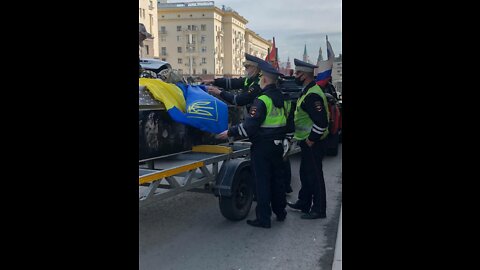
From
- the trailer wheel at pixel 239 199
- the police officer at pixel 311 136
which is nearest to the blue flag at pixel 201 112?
the trailer wheel at pixel 239 199

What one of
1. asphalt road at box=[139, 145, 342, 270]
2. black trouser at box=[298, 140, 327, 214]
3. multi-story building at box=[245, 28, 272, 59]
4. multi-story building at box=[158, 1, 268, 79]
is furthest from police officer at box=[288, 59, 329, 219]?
multi-story building at box=[245, 28, 272, 59]

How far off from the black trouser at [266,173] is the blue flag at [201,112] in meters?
0.51

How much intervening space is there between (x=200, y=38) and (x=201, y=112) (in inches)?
3392

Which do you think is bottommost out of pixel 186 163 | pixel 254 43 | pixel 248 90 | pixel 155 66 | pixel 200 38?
pixel 186 163

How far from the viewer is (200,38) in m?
88.4

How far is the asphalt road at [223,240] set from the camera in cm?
425

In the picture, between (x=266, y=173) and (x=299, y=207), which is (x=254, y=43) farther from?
(x=266, y=173)

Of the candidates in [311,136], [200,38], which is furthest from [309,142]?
[200,38]

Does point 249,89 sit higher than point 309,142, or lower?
higher

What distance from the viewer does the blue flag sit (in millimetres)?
4680
